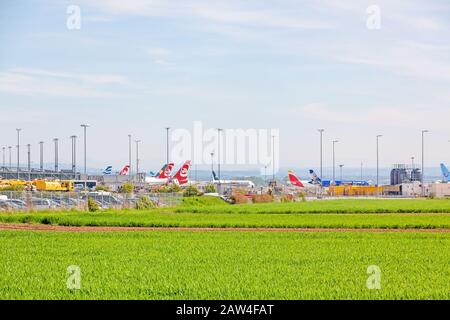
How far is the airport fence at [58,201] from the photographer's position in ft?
190

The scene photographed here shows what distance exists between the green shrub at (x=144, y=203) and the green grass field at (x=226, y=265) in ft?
109

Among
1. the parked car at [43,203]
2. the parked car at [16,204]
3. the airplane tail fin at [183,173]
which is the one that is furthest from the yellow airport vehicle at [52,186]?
the parked car at [16,204]

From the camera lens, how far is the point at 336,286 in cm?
1762

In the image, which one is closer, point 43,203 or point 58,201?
point 43,203

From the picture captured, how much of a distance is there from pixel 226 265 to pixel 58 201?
4385 cm

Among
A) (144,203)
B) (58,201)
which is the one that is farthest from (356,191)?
(58,201)

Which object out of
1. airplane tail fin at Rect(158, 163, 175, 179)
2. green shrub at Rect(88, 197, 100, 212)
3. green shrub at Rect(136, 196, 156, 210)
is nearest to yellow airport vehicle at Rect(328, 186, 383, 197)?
airplane tail fin at Rect(158, 163, 175, 179)

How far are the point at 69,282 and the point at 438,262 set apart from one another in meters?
11.2

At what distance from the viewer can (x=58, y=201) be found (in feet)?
209

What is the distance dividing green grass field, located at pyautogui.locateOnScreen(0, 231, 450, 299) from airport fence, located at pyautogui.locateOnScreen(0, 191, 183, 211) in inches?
911

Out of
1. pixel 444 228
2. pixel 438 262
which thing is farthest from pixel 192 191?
pixel 438 262

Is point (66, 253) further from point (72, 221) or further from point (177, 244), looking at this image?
point (72, 221)

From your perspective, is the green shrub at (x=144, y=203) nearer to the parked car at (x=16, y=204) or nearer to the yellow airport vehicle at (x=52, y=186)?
the parked car at (x=16, y=204)

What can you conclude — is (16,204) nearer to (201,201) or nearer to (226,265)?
(201,201)
